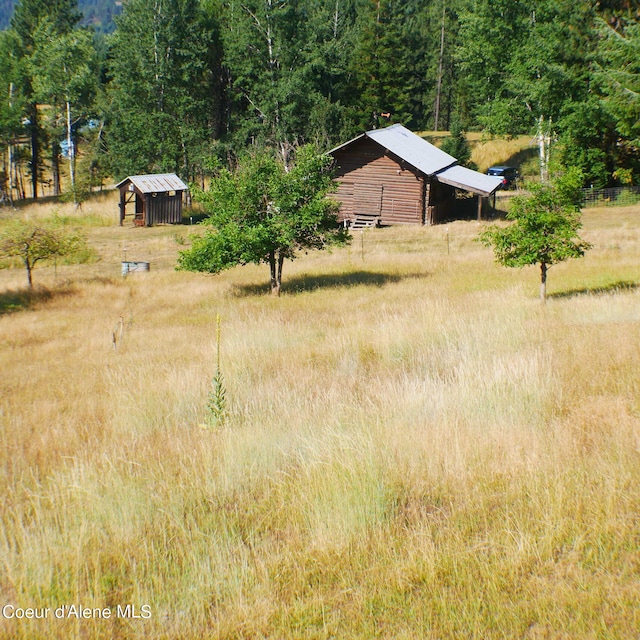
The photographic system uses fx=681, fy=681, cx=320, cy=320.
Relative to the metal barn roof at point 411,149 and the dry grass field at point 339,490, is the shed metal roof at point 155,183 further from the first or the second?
the dry grass field at point 339,490

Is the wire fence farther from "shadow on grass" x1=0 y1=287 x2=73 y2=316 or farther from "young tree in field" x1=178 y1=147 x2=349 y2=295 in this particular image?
"shadow on grass" x1=0 y1=287 x2=73 y2=316

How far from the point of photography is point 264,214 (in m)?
21.0

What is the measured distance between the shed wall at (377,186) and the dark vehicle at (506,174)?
14.7m

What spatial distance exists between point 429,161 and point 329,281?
1838cm

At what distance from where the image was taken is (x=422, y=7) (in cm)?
8362

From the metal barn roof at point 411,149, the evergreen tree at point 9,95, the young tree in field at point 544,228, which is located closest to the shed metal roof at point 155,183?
the metal barn roof at point 411,149

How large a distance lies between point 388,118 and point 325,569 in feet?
183

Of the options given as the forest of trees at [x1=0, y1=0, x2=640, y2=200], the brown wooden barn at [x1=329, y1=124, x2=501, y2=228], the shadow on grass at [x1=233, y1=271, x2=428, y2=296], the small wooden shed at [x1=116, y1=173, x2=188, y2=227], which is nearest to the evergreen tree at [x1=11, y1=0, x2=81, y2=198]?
the forest of trees at [x1=0, y1=0, x2=640, y2=200]

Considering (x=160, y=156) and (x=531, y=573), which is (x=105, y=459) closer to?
(x=531, y=573)

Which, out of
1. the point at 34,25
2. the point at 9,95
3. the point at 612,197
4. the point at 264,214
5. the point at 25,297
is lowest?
the point at 25,297

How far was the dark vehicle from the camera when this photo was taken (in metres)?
49.7

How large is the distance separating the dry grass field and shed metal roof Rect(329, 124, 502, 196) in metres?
25.0

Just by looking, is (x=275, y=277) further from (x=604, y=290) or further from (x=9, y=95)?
(x=9, y=95)

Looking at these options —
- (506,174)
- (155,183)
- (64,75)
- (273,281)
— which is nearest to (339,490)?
(273,281)
